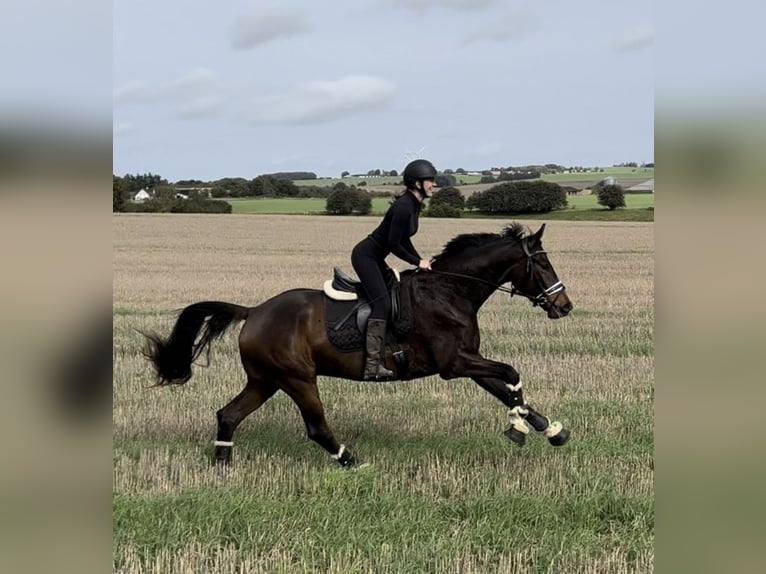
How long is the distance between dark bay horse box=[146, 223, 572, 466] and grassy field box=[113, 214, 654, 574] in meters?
0.51

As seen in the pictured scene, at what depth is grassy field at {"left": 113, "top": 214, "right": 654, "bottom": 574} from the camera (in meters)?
4.47

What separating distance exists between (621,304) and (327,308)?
11638 mm

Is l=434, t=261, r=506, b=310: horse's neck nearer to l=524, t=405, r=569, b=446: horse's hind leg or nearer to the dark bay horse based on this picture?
the dark bay horse

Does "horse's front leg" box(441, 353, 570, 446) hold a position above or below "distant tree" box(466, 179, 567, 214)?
below

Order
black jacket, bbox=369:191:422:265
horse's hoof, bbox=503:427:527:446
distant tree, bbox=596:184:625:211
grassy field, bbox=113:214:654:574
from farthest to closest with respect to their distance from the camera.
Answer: distant tree, bbox=596:184:625:211 < black jacket, bbox=369:191:422:265 < horse's hoof, bbox=503:427:527:446 < grassy field, bbox=113:214:654:574

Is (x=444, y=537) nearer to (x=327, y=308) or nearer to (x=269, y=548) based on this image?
(x=269, y=548)

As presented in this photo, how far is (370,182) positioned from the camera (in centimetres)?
5253

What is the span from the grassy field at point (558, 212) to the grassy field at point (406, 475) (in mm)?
38111

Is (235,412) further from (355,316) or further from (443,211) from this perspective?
(443,211)

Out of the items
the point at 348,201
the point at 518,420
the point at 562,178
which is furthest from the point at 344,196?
the point at 518,420

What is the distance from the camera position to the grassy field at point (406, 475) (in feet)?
14.7

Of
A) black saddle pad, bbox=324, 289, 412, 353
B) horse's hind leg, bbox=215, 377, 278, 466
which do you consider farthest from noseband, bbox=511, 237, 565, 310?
horse's hind leg, bbox=215, 377, 278, 466

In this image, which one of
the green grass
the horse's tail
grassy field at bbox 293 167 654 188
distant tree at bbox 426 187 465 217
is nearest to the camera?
the horse's tail

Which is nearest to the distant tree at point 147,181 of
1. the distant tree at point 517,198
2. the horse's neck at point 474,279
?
the distant tree at point 517,198
